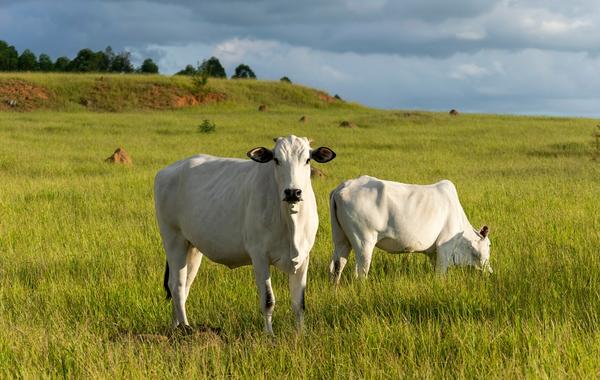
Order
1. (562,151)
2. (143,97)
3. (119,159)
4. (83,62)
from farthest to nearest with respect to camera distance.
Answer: (83,62)
(143,97)
(562,151)
(119,159)

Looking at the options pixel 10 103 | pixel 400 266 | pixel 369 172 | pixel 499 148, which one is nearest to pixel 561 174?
pixel 369 172

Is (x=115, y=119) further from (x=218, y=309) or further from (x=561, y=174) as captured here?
(x=218, y=309)

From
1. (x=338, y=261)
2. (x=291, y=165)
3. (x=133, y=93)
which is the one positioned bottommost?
(x=338, y=261)

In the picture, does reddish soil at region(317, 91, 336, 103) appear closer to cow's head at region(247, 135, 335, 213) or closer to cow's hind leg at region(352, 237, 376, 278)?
cow's hind leg at region(352, 237, 376, 278)

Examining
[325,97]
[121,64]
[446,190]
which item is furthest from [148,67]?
[446,190]

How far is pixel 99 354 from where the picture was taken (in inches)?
218

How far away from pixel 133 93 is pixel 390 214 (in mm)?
59446

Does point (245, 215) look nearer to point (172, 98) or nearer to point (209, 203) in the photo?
point (209, 203)

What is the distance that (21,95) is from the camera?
59969 mm

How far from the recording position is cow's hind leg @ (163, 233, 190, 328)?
7.12 m

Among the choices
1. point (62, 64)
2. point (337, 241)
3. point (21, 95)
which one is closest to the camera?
point (337, 241)

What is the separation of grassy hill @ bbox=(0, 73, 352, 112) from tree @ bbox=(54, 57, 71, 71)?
42.7m

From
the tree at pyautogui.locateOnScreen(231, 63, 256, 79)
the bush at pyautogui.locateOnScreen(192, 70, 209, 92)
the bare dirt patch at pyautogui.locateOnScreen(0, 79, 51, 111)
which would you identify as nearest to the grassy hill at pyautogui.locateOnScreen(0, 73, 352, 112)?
the bare dirt patch at pyautogui.locateOnScreen(0, 79, 51, 111)

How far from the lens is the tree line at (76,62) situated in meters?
104
